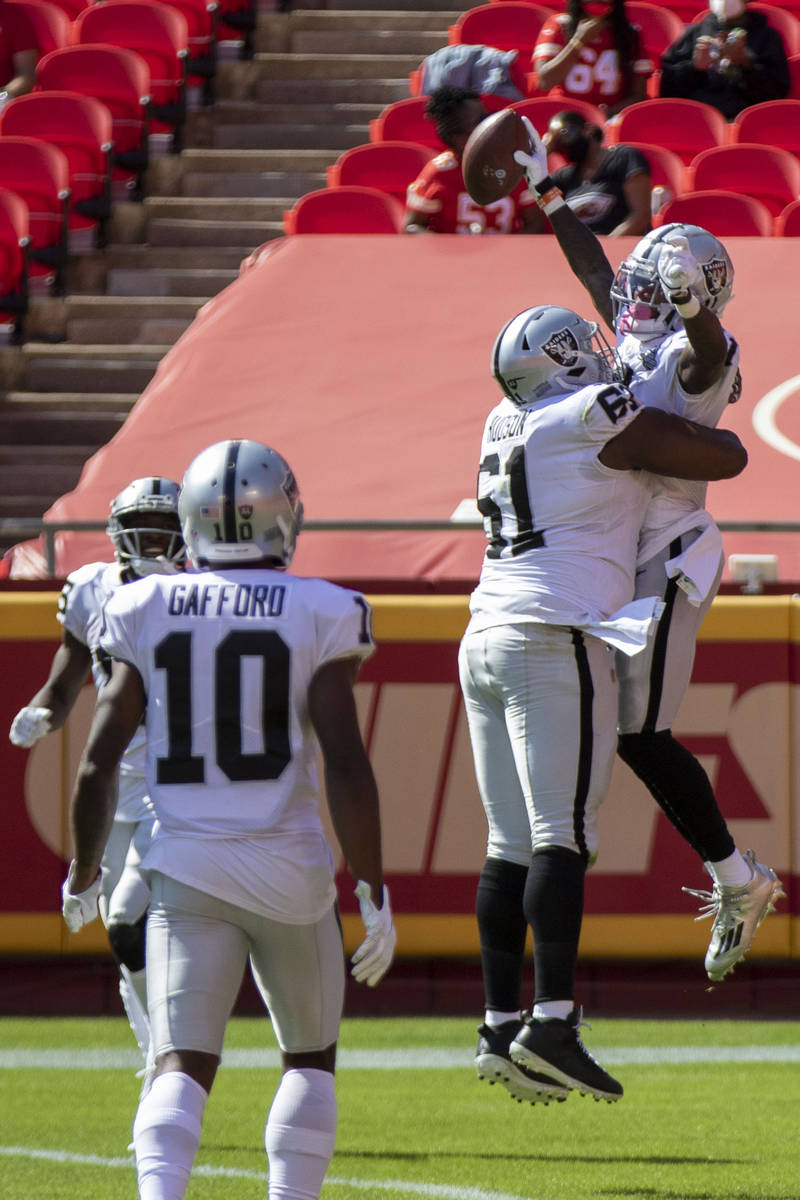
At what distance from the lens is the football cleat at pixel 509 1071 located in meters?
4.38

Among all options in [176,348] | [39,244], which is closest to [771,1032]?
[176,348]

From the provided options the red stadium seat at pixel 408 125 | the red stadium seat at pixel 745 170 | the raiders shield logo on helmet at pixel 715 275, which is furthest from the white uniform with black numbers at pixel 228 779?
the red stadium seat at pixel 408 125

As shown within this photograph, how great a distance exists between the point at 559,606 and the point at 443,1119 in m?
2.27

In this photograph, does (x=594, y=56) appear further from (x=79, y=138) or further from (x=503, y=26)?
(x=79, y=138)

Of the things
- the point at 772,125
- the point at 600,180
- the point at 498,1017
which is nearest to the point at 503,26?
the point at 772,125

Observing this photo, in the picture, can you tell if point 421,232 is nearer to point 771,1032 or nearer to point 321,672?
point 771,1032

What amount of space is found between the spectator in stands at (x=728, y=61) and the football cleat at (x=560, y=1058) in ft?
24.0

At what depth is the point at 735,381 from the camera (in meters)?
4.66

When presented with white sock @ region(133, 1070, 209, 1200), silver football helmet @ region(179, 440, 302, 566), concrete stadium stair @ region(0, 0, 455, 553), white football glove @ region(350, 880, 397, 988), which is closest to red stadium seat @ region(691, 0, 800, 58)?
concrete stadium stair @ region(0, 0, 455, 553)

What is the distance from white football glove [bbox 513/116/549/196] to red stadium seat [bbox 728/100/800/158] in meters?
5.88

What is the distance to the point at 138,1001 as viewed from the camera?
18.5 feet

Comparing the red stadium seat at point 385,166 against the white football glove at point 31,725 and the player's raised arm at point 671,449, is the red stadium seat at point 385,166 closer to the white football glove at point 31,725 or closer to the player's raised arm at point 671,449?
the white football glove at point 31,725

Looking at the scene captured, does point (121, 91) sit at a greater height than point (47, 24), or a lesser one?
lesser

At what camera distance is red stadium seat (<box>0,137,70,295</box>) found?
11.0 m
